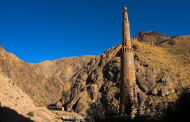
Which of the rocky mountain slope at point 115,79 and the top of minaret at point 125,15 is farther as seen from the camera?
the rocky mountain slope at point 115,79

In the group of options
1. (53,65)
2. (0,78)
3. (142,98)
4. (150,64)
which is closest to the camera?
(0,78)

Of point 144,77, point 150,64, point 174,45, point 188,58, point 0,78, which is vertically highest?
point 174,45

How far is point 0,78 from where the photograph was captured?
1078 inches

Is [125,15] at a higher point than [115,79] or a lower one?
higher

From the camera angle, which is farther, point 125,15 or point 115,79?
point 115,79

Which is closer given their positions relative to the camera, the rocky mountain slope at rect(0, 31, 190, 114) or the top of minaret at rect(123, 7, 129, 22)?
the top of minaret at rect(123, 7, 129, 22)

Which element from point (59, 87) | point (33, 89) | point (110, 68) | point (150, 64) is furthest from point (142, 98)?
point (59, 87)

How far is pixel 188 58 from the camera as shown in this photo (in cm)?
6600

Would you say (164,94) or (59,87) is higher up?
(59,87)

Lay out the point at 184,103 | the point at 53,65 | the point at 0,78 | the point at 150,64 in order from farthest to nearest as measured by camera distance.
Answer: the point at 53,65 < the point at 150,64 < the point at 0,78 < the point at 184,103

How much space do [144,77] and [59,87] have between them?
188ft

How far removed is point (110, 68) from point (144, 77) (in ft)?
52.1

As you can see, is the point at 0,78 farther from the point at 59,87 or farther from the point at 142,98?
the point at 59,87

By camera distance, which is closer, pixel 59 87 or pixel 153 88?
pixel 153 88
